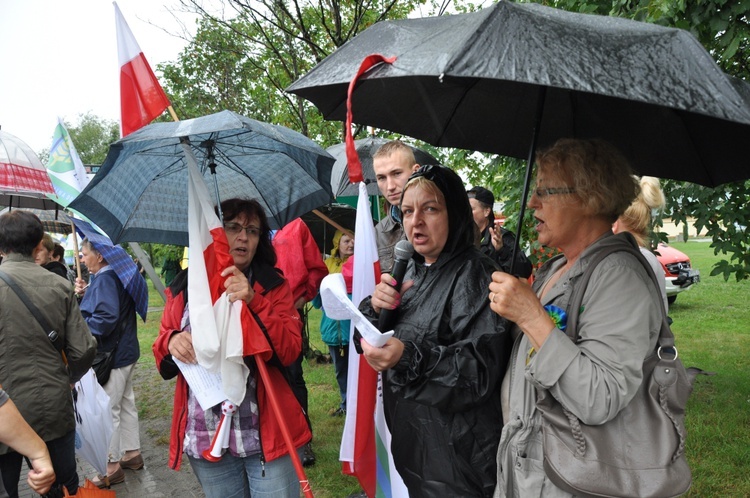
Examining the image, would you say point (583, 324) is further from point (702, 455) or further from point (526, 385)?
point (702, 455)

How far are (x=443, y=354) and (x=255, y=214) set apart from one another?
128 cm

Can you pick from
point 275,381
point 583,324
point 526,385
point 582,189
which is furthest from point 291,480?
point 582,189

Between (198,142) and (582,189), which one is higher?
(198,142)

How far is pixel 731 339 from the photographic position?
28.4ft

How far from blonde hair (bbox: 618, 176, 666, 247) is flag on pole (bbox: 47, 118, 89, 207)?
3.31 metres

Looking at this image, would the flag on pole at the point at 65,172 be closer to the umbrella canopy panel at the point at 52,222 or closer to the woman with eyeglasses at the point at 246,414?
the woman with eyeglasses at the point at 246,414

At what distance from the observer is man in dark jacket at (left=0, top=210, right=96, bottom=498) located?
10.1ft

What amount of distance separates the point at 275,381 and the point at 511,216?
366cm

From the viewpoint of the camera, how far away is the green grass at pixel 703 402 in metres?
4.32

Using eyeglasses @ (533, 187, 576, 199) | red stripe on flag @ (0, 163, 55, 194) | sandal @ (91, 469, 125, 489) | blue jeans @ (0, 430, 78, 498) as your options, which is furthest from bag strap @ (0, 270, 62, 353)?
eyeglasses @ (533, 187, 576, 199)

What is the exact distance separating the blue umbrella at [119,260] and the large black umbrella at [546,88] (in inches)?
121

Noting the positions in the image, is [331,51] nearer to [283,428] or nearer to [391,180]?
[391,180]

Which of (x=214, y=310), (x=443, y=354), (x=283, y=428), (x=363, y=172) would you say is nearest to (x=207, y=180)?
(x=214, y=310)

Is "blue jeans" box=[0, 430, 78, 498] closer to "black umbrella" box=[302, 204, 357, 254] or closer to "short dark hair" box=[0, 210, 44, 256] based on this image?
"short dark hair" box=[0, 210, 44, 256]
